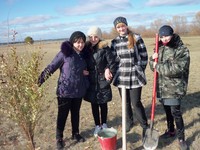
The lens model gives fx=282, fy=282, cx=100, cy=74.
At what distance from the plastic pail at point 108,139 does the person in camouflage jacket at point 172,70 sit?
1.02 metres

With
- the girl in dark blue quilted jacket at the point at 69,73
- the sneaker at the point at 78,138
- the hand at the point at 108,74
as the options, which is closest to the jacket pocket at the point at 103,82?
the hand at the point at 108,74

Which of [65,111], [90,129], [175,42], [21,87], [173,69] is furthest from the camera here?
[90,129]

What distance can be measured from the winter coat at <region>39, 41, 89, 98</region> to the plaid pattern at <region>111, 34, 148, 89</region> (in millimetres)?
672

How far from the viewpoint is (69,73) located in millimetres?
4633

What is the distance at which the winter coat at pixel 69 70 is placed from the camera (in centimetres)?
454

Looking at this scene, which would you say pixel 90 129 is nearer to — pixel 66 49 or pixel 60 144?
pixel 60 144

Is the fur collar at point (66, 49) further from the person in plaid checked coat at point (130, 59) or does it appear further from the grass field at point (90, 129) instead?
the person in plaid checked coat at point (130, 59)

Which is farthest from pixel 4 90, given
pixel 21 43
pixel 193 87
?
pixel 193 87

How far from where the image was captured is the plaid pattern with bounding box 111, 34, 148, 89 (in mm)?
4902

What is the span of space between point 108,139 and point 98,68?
1.23 metres

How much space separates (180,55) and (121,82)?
118 cm

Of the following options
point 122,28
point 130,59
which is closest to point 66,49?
point 122,28

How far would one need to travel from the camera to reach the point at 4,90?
11.8 ft

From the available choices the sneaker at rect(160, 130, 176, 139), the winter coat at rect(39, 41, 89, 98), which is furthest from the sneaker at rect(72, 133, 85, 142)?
the sneaker at rect(160, 130, 176, 139)
